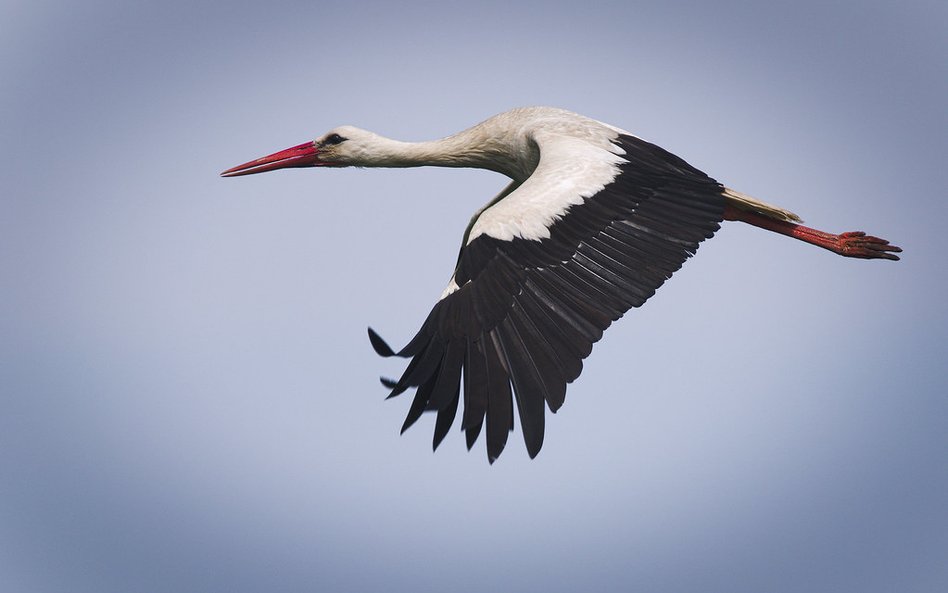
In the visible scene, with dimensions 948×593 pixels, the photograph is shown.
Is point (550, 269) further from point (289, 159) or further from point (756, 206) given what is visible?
point (289, 159)

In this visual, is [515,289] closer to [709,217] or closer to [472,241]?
[472,241]

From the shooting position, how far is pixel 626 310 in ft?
16.7

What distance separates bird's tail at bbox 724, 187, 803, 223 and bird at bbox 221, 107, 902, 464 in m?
0.01

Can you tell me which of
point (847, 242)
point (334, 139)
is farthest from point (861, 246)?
point (334, 139)

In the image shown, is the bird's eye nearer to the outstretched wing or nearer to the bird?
the bird

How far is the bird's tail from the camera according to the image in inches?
252

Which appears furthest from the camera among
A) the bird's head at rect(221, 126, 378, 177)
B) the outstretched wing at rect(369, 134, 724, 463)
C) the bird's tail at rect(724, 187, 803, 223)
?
the bird's head at rect(221, 126, 378, 177)

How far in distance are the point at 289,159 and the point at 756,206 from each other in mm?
2577

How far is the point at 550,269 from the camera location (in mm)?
5215

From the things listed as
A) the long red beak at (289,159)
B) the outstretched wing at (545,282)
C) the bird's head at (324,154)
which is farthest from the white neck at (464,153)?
the outstretched wing at (545,282)

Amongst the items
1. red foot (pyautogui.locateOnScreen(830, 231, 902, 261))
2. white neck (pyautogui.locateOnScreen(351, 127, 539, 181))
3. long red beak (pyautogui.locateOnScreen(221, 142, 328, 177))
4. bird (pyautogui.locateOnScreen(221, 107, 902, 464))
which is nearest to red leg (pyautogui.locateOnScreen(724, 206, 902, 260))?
red foot (pyautogui.locateOnScreen(830, 231, 902, 261))

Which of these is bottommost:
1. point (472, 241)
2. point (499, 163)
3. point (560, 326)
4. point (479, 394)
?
point (479, 394)

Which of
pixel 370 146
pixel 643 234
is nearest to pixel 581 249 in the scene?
pixel 643 234

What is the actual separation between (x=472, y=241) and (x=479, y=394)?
76 cm
